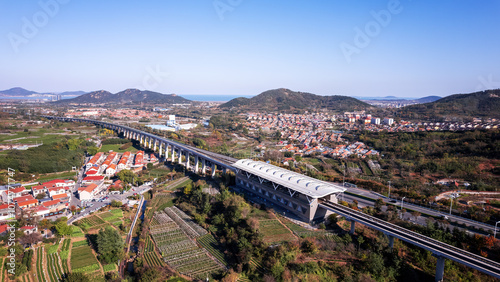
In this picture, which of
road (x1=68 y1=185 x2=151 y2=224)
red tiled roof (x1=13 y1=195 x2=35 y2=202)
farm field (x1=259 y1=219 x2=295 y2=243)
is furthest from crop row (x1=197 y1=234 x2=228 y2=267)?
red tiled roof (x1=13 y1=195 x2=35 y2=202)

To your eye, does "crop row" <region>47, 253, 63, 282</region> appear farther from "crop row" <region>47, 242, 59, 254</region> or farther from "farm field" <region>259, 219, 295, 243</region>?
"farm field" <region>259, 219, 295, 243</region>

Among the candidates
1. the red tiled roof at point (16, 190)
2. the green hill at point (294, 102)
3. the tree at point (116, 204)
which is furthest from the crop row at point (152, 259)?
the green hill at point (294, 102)

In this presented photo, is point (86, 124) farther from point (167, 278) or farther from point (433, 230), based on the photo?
point (433, 230)

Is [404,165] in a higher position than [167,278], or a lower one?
higher

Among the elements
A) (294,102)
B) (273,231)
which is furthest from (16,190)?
(294,102)

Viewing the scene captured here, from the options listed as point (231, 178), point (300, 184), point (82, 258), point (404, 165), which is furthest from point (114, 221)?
point (404, 165)

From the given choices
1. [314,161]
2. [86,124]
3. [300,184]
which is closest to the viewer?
[300,184]

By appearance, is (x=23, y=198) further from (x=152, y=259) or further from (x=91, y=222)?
(x=152, y=259)

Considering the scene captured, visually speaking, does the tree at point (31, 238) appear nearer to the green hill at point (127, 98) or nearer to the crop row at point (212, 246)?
the crop row at point (212, 246)
